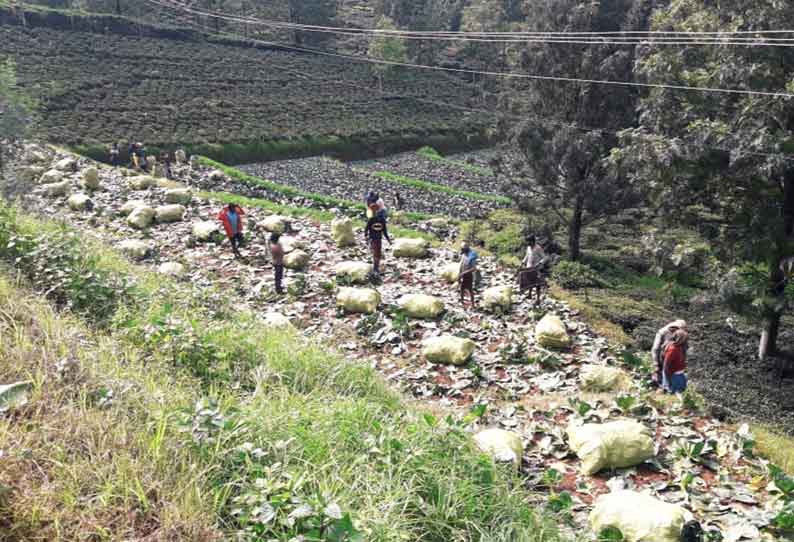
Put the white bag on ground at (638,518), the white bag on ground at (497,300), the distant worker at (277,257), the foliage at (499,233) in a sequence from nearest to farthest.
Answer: the white bag on ground at (638,518) < the distant worker at (277,257) < the white bag on ground at (497,300) < the foliage at (499,233)

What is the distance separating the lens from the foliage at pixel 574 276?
18266 millimetres

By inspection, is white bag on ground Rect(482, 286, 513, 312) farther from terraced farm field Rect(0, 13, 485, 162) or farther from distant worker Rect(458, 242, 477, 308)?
terraced farm field Rect(0, 13, 485, 162)

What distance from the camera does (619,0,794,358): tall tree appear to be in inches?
445

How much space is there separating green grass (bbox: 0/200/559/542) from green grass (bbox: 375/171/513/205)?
26.6 metres

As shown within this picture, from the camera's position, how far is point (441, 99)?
6247cm

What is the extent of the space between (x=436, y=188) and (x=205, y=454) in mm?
30072

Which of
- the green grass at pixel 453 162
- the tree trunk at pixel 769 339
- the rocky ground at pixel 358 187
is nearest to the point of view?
the tree trunk at pixel 769 339

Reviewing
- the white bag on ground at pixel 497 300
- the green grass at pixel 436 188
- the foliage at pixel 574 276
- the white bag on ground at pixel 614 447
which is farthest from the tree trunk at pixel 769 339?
the green grass at pixel 436 188

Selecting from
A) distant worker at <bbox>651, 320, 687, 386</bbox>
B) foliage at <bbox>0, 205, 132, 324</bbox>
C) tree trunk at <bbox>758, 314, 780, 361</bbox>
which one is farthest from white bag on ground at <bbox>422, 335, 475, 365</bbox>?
tree trunk at <bbox>758, 314, 780, 361</bbox>

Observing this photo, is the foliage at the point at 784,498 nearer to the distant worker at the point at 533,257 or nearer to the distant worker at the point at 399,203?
the distant worker at the point at 533,257

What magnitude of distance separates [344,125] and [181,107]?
40.2 feet

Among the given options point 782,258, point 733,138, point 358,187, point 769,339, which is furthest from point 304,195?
point 782,258

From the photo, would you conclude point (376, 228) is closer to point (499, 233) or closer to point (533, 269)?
point (533, 269)

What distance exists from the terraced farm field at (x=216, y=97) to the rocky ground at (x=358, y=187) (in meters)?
6.17
